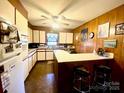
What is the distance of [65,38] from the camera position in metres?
6.14

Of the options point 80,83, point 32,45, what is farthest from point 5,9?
point 32,45

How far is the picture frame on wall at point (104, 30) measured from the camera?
2.84 meters

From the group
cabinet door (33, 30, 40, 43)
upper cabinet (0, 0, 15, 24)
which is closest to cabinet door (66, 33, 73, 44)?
cabinet door (33, 30, 40, 43)

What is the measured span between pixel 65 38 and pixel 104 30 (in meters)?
3.40

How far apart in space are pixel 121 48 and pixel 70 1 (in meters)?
1.83

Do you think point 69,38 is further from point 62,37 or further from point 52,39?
point 52,39

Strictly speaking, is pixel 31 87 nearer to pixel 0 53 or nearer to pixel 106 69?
pixel 0 53

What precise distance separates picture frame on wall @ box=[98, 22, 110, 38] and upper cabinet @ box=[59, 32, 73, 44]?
3.08 metres

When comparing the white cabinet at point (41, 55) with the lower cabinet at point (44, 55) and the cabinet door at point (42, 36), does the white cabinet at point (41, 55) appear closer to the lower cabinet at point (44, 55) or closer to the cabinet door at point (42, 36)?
the lower cabinet at point (44, 55)

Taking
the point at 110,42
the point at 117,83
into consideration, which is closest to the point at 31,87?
the point at 117,83

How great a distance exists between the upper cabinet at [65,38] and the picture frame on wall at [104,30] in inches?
121

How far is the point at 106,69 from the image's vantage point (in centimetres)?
207

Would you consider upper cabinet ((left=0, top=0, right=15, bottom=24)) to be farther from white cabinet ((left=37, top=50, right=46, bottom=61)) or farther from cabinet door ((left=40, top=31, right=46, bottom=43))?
cabinet door ((left=40, top=31, right=46, bottom=43))

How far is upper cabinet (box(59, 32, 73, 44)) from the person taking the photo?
238 inches
